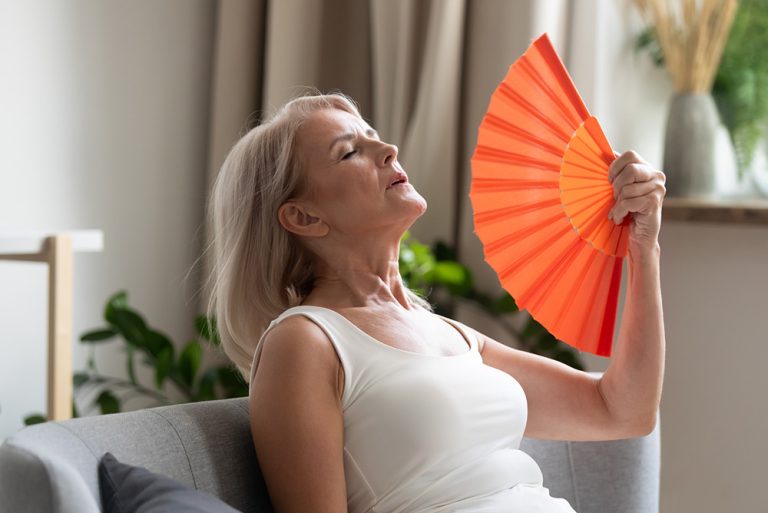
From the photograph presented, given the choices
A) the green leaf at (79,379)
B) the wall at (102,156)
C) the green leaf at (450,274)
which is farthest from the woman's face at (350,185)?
the green leaf at (79,379)

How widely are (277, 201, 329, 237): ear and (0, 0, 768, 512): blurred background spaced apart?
0.87 meters

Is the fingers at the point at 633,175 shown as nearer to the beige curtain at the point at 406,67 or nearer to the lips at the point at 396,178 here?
the lips at the point at 396,178

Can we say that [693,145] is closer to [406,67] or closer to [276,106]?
[406,67]

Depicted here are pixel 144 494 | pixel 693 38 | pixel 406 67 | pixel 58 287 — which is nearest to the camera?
pixel 144 494

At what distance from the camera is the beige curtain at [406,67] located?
2475 millimetres

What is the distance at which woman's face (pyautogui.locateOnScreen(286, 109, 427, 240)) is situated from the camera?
133 centimetres

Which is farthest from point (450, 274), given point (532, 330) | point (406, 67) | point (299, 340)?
point (299, 340)

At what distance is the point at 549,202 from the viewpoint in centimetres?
135

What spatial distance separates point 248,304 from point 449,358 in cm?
29

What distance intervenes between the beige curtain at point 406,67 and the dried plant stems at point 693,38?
0.78 ft

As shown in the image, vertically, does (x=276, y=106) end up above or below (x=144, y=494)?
above

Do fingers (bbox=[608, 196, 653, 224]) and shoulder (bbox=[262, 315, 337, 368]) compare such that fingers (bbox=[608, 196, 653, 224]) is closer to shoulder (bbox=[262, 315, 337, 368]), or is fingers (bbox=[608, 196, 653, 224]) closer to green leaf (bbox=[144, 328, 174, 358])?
shoulder (bbox=[262, 315, 337, 368])

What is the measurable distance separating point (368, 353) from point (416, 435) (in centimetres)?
12

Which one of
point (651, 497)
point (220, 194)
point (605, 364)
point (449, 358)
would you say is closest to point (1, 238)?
point (220, 194)
